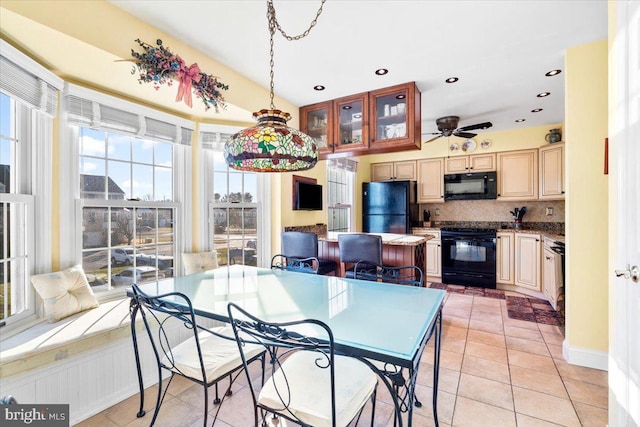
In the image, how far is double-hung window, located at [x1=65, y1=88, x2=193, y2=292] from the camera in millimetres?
2094

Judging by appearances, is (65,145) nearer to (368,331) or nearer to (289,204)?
(289,204)

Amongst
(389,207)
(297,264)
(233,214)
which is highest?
(389,207)

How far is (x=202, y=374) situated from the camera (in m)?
1.32

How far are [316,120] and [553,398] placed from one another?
303 centimetres

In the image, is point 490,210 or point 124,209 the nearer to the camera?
point 124,209

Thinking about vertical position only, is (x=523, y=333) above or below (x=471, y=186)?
below

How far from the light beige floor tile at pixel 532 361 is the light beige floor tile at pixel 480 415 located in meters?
0.66

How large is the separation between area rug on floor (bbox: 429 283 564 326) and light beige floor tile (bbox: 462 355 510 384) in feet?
4.01

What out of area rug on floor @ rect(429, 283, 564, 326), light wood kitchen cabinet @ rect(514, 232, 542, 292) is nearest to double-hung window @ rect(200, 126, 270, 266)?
area rug on floor @ rect(429, 283, 564, 326)

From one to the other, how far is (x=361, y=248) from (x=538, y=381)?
4.96 feet

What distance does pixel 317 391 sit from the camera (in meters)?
1.14

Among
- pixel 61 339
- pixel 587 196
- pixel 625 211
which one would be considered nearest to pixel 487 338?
pixel 587 196

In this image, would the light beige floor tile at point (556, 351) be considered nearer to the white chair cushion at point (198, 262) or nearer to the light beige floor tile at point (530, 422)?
the light beige floor tile at point (530, 422)

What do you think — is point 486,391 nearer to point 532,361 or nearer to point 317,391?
point 532,361
